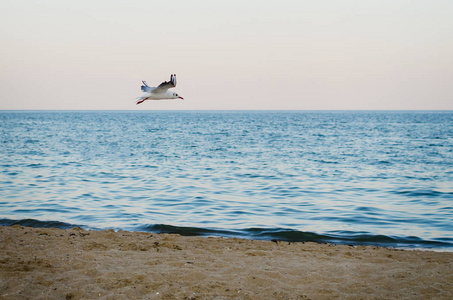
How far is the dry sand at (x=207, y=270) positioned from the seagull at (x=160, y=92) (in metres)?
2.68

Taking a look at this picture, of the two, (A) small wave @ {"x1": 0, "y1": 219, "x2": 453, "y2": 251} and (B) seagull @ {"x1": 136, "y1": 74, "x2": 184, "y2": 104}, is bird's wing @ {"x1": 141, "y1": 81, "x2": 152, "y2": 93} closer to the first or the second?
(B) seagull @ {"x1": 136, "y1": 74, "x2": 184, "y2": 104}

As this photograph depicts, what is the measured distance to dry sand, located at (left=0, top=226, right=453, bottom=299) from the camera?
5.95m

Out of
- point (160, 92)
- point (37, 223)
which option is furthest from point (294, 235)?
point (37, 223)

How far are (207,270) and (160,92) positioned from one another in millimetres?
3049

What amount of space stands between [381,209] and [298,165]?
1091 cm

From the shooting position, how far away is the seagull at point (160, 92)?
7.36 m

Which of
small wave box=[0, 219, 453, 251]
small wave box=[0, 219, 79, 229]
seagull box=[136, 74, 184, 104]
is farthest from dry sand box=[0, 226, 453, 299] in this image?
seagull box=[136, 74, 184, 104]

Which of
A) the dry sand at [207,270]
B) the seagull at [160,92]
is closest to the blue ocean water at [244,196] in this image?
the dry sand at [207,270]

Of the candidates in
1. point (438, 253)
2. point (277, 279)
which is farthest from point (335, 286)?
point (438, 253)

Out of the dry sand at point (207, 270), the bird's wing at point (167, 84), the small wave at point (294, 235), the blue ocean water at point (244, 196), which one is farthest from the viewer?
the blue ocean water at point (244, 196)

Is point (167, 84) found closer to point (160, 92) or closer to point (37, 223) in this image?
point (160, 92)

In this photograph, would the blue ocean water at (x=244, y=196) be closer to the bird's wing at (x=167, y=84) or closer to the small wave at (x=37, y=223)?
the small wave at (x=37, y=223)

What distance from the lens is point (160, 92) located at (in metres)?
7.82

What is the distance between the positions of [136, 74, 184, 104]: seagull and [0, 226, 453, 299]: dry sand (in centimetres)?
268
